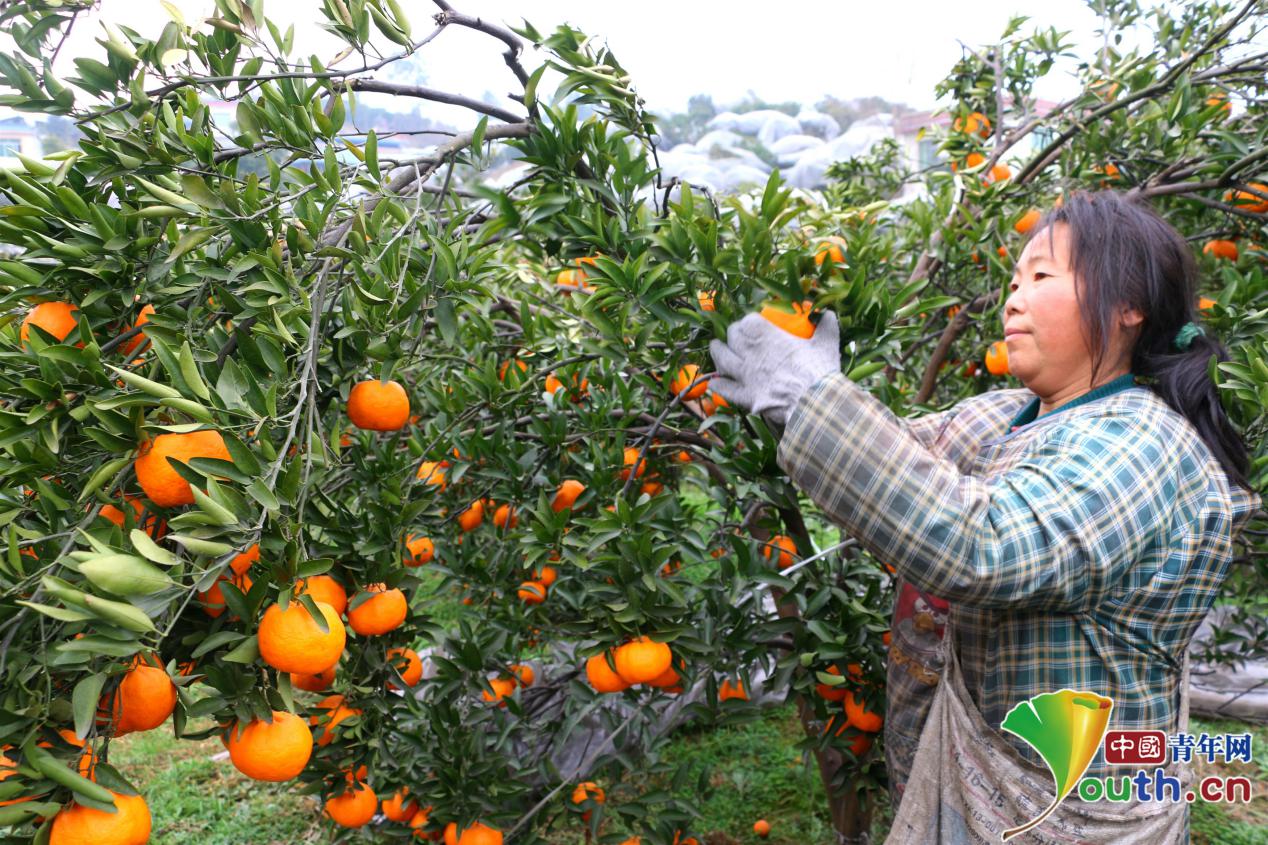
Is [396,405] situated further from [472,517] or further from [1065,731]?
[1065,731]

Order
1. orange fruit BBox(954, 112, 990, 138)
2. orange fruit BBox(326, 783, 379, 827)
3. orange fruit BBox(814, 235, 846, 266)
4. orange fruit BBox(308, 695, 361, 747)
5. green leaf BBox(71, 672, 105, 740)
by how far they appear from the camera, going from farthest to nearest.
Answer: orange fruit BBox(954, 112, 990, 138)
orange fruit BBox(326, 783, 379, 827)
orange fruit BBox(308, 695, 361, 747)
orange fruit BBox(814, 235, 846, 266)
green leaf BBox(71, 672, 105, 740)

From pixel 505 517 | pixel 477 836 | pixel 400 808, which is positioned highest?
pixel 505 517

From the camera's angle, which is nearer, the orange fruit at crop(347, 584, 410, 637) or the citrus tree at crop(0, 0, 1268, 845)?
the citrus tree at crop(0, 0, 1268, 845)

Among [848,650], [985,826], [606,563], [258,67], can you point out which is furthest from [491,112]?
[985,826]

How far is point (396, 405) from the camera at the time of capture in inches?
45.9

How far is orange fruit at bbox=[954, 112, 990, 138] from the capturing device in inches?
111

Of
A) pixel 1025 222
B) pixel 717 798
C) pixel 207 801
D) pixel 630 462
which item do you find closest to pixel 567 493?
pixel 630 462

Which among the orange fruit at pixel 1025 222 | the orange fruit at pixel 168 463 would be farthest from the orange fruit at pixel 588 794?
the orange fruit at pixel 1025 222

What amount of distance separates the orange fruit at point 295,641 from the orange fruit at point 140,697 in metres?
0.10

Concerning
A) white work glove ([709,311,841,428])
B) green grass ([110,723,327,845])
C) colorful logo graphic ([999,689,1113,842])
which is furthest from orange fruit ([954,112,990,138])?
green grass ([110,723,327,845])

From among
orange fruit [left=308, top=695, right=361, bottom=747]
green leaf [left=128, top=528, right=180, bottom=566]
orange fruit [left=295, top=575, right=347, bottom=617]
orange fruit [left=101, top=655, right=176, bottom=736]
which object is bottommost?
orange fruit [left=308, top=695, right=361, bottom=747]

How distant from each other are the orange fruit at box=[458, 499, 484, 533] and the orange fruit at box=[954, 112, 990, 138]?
2057 mm

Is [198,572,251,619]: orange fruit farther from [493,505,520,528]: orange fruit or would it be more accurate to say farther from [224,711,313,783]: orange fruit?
[493,505,520,528]: orange fruit

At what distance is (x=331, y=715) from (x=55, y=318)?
2.57 feet
